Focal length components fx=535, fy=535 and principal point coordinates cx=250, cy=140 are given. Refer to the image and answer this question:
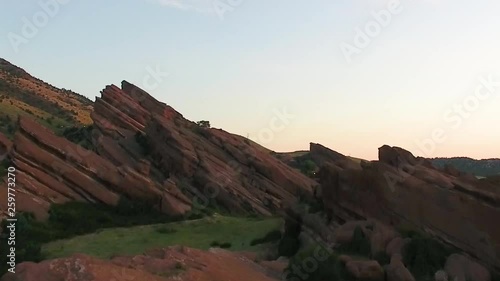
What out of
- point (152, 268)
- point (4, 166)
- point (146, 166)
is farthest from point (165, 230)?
point (152, 268)

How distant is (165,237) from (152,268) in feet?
70.8

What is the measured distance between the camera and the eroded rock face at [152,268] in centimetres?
1408

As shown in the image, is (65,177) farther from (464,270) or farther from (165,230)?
(464,270)

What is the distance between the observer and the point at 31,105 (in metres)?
112

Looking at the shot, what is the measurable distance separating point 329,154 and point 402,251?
59.4 meters

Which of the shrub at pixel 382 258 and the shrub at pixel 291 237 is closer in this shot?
the shrub at pixel 382 258

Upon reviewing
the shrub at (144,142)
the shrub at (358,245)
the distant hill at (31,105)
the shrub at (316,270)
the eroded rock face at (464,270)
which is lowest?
the eroded rock face at (464,270)

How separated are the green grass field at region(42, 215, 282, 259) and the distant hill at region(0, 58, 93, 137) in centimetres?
4364

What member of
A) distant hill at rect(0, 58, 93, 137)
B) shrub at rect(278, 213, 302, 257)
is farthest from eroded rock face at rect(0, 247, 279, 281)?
distant hill at rect(0, 58, 93, 137)

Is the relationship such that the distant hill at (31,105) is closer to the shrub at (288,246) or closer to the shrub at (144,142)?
the shrub at (144,142)

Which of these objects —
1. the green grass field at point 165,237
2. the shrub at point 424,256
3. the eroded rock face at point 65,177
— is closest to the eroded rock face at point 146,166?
the eroded rock face at point 65,177

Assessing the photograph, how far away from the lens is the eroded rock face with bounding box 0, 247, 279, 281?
14.1 meters

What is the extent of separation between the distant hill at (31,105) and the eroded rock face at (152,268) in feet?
210

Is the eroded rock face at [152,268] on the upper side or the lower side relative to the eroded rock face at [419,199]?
lower
